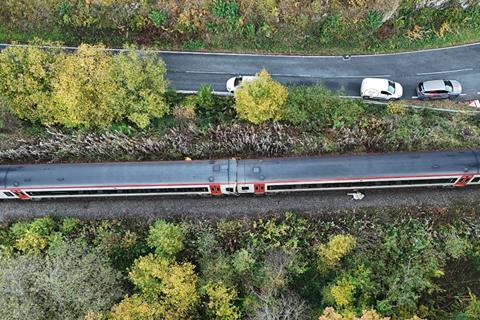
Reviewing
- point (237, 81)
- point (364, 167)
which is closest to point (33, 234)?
point (237, 81)

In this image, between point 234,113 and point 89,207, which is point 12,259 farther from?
point 234,113

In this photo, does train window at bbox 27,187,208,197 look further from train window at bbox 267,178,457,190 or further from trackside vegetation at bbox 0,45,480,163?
train window at bbox 267,178,457,190

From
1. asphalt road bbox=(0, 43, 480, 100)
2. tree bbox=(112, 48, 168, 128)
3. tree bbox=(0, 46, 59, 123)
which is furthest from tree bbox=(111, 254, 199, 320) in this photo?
asphalt road bbox=(0, 43, 480, 100)

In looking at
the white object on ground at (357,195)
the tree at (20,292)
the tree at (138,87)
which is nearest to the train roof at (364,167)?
the white object on ground at (357,195)

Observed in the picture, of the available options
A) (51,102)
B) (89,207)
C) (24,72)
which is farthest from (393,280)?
(24,72)

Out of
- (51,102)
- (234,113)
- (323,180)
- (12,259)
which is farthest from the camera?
(234,113)
